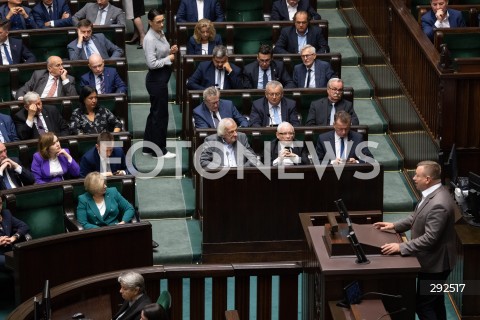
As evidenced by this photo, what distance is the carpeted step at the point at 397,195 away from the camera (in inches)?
304

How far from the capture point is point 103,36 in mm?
8609

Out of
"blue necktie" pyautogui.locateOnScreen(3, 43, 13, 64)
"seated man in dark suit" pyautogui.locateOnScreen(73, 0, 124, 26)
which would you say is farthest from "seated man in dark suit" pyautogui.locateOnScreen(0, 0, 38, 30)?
"blue necktie" pyautogui.locateOnScreen(3, 43, 13, 64)

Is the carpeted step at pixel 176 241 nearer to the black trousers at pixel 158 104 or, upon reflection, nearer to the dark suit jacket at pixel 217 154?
the dark suit jacket at pixel 217 154

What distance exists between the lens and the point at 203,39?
8398 mm

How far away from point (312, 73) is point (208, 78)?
756 mm

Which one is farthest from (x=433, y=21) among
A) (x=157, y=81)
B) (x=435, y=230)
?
(x=435, y=230)

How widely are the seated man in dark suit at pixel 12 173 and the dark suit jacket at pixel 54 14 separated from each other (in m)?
2.15

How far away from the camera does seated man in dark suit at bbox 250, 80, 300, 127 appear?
778cm

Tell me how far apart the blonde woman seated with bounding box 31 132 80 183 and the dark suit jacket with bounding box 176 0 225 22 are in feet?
6.94

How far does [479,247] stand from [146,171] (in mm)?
2647

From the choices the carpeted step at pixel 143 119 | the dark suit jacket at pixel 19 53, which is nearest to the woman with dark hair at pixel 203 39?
the carpeted step at pixel 143 119

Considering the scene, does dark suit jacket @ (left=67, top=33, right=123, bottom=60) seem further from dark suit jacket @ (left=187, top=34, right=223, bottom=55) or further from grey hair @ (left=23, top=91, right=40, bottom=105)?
grey hair @ (left=23, top=91, right=40, bottom=105)

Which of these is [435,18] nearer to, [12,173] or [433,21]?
[433,21]

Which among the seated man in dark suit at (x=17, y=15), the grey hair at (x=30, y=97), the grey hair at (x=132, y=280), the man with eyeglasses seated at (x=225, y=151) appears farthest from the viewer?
Answer: the seated man in dark suit at (x=17, y=15)
